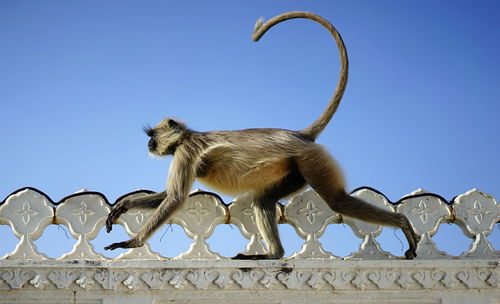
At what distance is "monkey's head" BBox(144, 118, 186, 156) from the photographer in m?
5.03

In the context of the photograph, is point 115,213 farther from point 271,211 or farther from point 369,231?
point 369,231

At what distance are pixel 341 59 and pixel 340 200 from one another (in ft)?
3.34

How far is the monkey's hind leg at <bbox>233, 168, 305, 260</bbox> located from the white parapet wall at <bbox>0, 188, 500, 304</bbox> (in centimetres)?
7

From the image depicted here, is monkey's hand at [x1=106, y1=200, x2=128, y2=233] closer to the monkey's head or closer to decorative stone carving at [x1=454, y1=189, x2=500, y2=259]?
the monkey's head

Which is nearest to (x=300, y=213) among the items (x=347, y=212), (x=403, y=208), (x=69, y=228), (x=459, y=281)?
(x=347, y=212)

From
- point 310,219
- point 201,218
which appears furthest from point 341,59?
point 201,218

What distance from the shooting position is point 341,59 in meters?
5.16

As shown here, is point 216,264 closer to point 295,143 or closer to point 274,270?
point 274,270

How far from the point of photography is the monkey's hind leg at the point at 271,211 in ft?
15.0

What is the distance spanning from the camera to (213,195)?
15.5 feet

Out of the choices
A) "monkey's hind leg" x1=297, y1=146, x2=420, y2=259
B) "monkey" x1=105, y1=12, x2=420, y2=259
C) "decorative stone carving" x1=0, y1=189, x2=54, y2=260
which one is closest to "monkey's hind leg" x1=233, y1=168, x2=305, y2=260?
"monkey" x1=105, y1=12, x2=420, y2=259

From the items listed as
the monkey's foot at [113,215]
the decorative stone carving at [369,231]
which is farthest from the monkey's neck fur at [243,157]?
the decorative stone carving at [369,231]

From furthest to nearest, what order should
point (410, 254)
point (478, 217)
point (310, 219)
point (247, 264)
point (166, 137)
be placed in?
point (166, 137) < point (478, 217) < point (310, 219) < point (410, 254) < point (247, 264)

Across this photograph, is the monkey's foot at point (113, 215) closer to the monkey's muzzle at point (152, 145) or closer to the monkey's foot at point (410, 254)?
the monkey's muzzle at point (152, 145)
